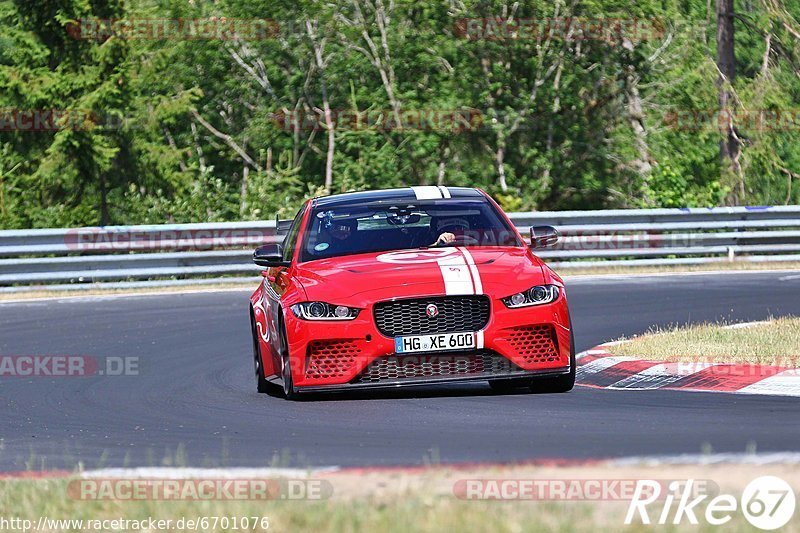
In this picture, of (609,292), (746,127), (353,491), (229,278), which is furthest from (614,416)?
(746,127)

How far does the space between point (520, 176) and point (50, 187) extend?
10123 mm

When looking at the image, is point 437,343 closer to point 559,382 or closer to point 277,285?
point 559,382

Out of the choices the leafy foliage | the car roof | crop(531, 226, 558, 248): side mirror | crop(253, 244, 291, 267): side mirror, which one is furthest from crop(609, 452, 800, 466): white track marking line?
the leafy foliage

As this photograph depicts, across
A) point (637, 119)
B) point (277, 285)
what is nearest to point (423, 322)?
point (277, 285)

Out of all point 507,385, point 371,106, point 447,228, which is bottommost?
point 371,106

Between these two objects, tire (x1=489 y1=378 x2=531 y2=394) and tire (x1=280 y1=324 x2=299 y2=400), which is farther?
tire (x1=489 y1=378 x2=531 y2=394)

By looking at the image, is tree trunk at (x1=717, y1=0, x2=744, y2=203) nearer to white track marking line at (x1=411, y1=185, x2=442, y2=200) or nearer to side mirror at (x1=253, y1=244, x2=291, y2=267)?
white track marking line at (x1=411, y1=185, x2=442, y2=200)

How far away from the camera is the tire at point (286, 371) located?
34.6 ft

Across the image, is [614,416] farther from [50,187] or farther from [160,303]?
[50,187]

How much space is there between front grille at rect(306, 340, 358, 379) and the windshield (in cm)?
113

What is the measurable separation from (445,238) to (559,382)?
147 centimetres

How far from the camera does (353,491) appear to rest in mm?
6527

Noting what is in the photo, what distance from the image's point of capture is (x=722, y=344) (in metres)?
12.7

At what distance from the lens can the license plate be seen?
10.2 meters
